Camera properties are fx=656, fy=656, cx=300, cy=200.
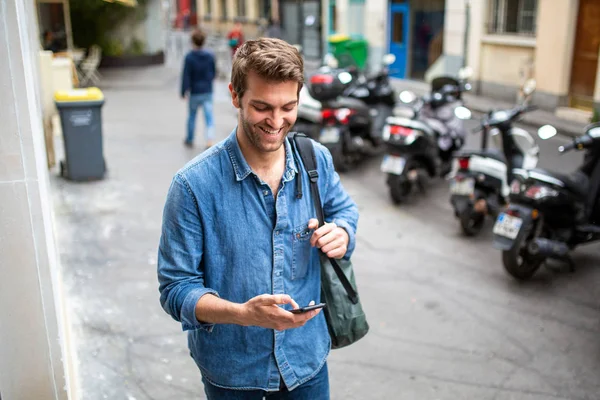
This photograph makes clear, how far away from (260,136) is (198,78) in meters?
8.77

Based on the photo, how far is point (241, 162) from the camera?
2.15 m

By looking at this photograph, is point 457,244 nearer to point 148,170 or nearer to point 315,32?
point 148,170

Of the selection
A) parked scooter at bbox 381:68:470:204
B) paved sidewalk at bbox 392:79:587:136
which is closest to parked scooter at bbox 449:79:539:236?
parked scooter at bbox 381:68:470:204

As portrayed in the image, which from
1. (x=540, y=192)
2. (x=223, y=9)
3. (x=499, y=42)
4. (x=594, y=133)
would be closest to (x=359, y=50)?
(x=499, y=42)

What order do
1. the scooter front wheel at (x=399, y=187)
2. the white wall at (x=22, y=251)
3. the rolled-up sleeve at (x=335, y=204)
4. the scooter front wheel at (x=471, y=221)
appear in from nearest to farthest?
1. the rolled-up sleeve at (x=335, y=204)
2. the white wall at (x=22, y=251)
3. the scooter front wheel at (x=471, y=221)
4. the scooter front wheel at (x=399, y=187)

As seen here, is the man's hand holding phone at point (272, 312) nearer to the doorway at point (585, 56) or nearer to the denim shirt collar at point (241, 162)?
the denim shirt collar at point (241, 162)

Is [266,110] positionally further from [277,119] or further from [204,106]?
[204,106]

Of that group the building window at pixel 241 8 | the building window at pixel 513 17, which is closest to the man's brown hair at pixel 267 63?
the building window at pixel 513 17

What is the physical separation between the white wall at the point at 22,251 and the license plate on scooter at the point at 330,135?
623 centimetres

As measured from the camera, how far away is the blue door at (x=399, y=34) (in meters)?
19.2

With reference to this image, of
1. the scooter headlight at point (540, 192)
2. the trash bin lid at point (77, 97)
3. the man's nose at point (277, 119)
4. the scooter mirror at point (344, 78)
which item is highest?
the man's nose at point (277, 119)

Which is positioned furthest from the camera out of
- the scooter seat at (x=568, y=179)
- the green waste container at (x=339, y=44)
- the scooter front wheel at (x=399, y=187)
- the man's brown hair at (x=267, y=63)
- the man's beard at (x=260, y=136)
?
the green waste container at (x=339, y=44)

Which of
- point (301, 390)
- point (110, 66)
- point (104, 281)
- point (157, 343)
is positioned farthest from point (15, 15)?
point (110, 66)

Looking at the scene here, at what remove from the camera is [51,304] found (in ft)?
9.01
